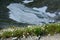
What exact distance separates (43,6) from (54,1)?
1740mm

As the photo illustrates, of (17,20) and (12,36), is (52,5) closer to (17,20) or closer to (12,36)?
(17,20)

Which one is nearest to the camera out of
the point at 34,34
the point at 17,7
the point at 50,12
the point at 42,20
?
the point at 34,34

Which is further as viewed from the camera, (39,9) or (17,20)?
(39,9)

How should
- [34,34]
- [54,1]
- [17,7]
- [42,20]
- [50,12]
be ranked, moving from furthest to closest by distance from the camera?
[54,1]
[17,7]
[50,12]
[42,20]
[34,34]

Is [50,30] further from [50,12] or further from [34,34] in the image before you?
[50,12]

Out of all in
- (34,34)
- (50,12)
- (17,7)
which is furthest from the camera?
(17,7)

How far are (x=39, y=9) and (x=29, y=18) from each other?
2.15m

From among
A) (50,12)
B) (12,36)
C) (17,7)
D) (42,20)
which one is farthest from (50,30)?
(17,7)

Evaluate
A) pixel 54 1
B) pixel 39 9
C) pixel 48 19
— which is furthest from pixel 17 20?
pixel 54 1

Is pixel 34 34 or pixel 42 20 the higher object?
pixel 34 34

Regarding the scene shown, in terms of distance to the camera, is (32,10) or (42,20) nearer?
(42,20)

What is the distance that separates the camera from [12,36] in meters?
7.86

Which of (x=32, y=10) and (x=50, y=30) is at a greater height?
(x=50, y=30)

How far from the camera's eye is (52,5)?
1753cm
